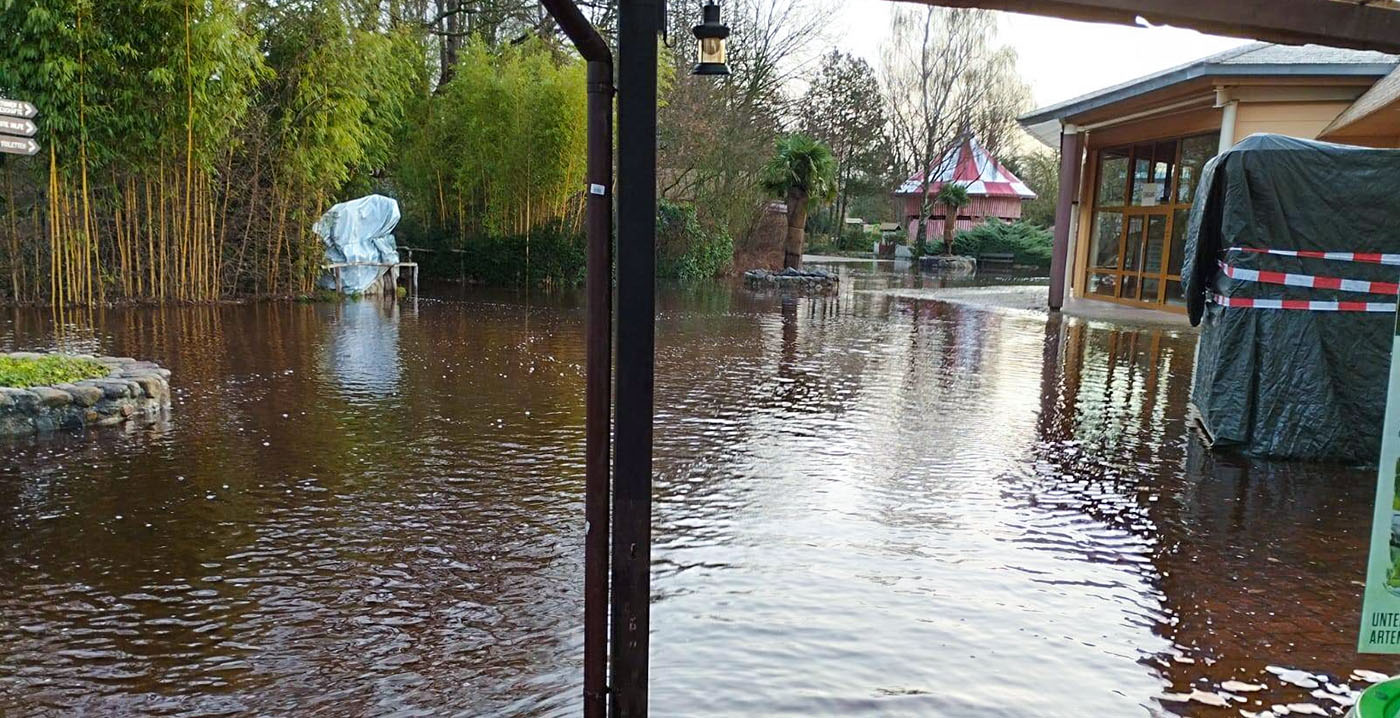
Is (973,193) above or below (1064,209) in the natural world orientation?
above

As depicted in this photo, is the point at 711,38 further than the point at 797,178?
No

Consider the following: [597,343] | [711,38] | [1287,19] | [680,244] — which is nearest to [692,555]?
[597,343]

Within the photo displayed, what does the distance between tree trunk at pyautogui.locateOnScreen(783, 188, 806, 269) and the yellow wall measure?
10095 millimetres

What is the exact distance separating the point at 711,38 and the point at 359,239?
43.8 feet

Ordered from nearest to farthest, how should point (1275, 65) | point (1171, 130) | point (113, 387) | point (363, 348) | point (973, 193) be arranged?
point (113, 387)
point (363, 348)
point (1275, 65)
point (1171, 130)
point (973, 193)

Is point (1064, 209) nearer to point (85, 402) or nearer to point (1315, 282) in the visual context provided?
point (1315, 282)

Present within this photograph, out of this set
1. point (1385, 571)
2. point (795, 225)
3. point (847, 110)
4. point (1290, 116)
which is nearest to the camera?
point (1385, 571)

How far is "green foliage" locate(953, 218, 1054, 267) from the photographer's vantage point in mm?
34625

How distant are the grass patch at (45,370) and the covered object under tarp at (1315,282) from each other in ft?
24.5

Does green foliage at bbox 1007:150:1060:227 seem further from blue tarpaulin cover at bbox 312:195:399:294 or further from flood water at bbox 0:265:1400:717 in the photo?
flood water at bbox 0:265:1400:717

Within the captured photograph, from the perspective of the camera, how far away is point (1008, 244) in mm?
34906

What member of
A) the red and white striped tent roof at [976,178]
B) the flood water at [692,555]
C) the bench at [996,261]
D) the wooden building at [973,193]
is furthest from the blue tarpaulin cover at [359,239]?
the wooden building at [973,193]

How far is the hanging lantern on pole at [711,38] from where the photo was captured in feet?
12.3

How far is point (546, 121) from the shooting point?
693 inches
